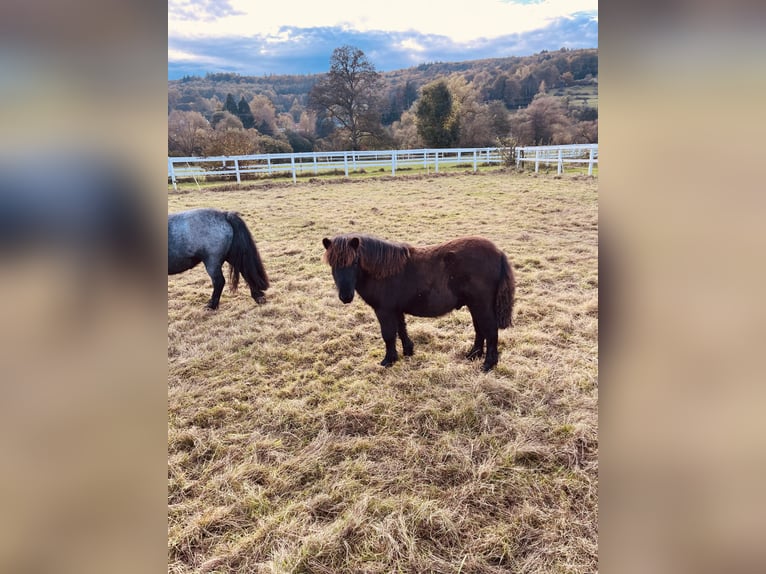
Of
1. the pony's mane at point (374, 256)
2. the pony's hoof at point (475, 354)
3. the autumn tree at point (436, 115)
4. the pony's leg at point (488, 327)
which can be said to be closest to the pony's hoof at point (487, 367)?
the pony's leg at point (488, 327)

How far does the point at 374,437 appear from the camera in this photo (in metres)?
2.39

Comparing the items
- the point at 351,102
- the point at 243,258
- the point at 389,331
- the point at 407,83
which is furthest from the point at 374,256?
the point at 351,102

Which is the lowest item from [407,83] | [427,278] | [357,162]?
[427,278]

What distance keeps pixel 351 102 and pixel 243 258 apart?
96.8 inches

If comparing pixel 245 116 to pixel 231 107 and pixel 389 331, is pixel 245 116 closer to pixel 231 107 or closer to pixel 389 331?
pixel 231 107

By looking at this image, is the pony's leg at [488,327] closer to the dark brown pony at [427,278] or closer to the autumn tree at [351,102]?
the dark brown pony at [427,278]

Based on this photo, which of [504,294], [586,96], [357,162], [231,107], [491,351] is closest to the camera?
[586,96]

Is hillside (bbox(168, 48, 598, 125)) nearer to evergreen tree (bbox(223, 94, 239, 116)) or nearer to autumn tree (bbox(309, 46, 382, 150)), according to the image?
autumn tree (bbox(309, 46, 382, 150))

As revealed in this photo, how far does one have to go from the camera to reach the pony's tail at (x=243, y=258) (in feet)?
14.4

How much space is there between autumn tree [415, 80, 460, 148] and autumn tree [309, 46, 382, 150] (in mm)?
580

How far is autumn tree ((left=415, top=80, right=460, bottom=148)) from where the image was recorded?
14.9ft
